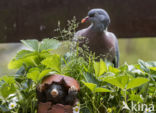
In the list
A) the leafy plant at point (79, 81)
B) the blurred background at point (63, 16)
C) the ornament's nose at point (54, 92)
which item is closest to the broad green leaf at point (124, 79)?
the leafy plant at point (79, 81)

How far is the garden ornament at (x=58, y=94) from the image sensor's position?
47 cm

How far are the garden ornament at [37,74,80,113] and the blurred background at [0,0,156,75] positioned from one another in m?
0.55

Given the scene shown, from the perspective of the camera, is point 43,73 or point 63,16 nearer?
point 43,73

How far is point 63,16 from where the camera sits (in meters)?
1.06

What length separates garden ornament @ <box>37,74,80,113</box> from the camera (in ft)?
1.54

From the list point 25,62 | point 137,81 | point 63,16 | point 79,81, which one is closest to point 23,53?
point 25,62

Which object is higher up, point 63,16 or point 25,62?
point 63,16

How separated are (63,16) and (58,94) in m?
0.62

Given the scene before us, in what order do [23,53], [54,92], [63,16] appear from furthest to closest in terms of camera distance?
1. [63,16]
2. [23,53]
3. [54,92]

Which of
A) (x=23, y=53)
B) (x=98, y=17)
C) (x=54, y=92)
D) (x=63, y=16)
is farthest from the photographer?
(x=63, y=16)

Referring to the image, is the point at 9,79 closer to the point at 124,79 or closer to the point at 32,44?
the point at 32,44

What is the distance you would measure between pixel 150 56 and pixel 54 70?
3817mm

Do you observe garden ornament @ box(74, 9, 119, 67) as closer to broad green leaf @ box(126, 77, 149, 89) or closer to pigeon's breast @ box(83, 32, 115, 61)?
pigeon's breast @ box(83, 32, 115, 61)

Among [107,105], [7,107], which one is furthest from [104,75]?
[7,107]
